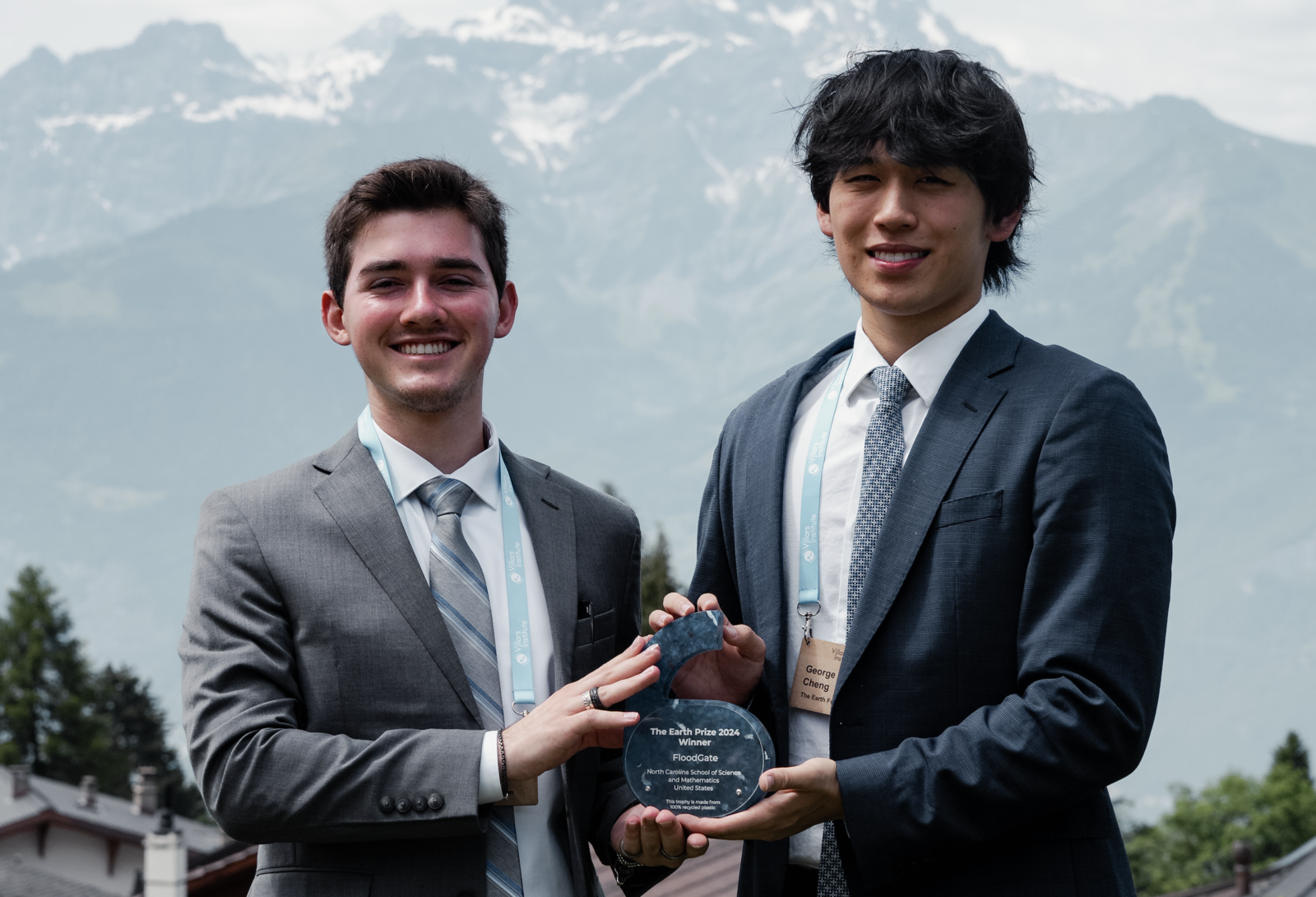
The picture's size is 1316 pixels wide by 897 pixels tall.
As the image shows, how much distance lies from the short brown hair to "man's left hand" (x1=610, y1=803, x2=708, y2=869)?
145cm

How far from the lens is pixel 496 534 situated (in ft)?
11.7

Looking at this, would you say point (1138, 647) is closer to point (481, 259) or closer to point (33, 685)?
point (481, 259)

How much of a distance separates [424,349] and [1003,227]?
145 centimetres

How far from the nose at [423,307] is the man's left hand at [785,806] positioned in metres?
1.33

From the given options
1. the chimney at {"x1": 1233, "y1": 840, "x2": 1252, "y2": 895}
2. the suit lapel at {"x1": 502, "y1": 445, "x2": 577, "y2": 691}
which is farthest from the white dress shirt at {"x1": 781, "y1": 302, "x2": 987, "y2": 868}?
the chimney at {"x1": 1233, "y1": 840, "x2": 1252, "y2": 895}

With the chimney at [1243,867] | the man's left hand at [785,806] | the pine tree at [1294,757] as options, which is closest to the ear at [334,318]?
the man's left hand at [785,806]

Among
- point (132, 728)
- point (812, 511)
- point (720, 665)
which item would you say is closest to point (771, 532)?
point (812, 511)

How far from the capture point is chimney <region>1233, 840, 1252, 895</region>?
33.4 meters

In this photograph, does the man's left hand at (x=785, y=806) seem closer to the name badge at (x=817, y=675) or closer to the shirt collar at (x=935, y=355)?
the name badge at (x=817, y=675)

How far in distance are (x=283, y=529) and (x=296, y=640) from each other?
273 mm

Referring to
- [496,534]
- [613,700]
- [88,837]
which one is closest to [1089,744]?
[613,700]

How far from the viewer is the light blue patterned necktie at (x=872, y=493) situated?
3271mm

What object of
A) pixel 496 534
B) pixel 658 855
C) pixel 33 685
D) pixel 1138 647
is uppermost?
pixel 33 685

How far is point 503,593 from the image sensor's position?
3.47 meters
